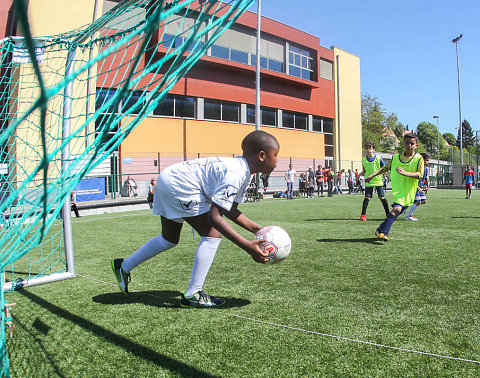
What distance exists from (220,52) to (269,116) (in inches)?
247

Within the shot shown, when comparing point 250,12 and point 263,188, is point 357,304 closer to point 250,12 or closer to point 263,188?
point 263,188

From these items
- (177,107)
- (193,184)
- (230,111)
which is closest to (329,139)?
(230,111)

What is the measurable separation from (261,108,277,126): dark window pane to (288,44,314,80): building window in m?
3.86

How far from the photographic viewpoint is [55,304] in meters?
3.67

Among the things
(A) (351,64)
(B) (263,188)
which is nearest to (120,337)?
(B) (263,188)

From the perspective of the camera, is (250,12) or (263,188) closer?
(263,188)

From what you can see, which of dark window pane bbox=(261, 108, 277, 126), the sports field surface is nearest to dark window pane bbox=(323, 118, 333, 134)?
dark window pane bbox=(261, 108, 277, 126)

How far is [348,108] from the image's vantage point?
3641 cm

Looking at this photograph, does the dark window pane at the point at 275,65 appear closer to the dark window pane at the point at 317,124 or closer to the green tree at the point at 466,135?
the dark window pane at the point at 317,124

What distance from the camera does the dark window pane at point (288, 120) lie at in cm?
3108

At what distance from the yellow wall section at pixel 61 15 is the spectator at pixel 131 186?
697 centimetres

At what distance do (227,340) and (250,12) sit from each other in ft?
93.7

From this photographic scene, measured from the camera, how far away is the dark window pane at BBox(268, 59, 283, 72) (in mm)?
29672

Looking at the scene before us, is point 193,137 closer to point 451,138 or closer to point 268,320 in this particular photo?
point 268,320
